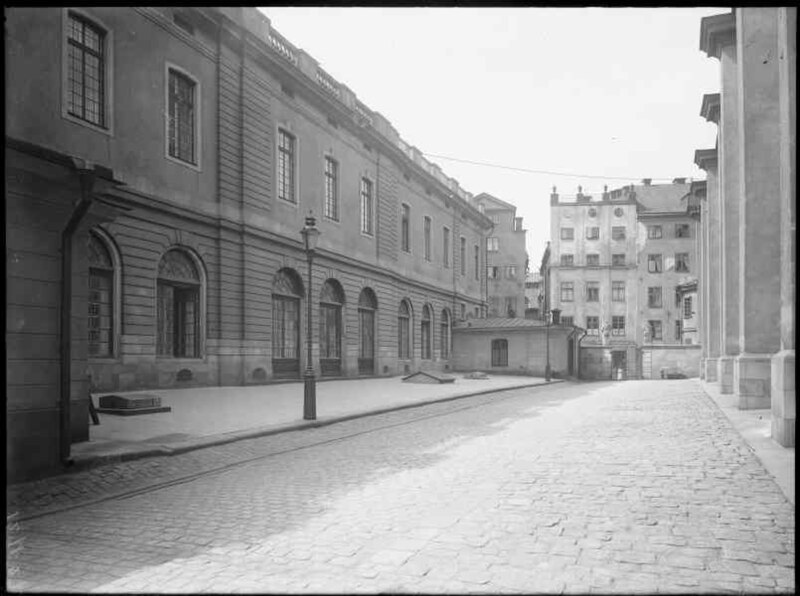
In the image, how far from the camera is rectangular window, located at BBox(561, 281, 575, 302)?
2547 inches

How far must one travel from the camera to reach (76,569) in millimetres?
4332

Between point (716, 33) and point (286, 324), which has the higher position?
point (716, 33)

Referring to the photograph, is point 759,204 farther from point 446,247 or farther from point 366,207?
point 446,247

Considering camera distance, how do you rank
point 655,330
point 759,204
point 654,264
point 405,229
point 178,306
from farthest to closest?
point 654,264 < point 655,330 < point 405,229 < point 178,306 < point 759,204

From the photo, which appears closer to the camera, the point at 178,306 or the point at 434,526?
the point at 434,526

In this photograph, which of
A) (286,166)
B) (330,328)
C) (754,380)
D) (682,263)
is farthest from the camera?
(682,263)

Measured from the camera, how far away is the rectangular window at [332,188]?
90.8 feet

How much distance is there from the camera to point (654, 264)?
208 ft

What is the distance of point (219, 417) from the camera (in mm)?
12531

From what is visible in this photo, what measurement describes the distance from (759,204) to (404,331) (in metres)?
24.0

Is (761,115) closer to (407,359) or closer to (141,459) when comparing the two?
(141,459)

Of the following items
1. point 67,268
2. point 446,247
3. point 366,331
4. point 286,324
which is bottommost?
point 366,331

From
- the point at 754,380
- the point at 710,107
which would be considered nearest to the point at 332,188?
the point at 710,107

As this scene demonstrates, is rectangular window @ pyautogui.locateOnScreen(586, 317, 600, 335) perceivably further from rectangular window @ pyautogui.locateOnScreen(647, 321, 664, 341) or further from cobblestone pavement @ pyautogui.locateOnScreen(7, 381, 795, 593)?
cobblestone pavement @ pyautogui.locateOnScreen(7, 381, 795, 593)
